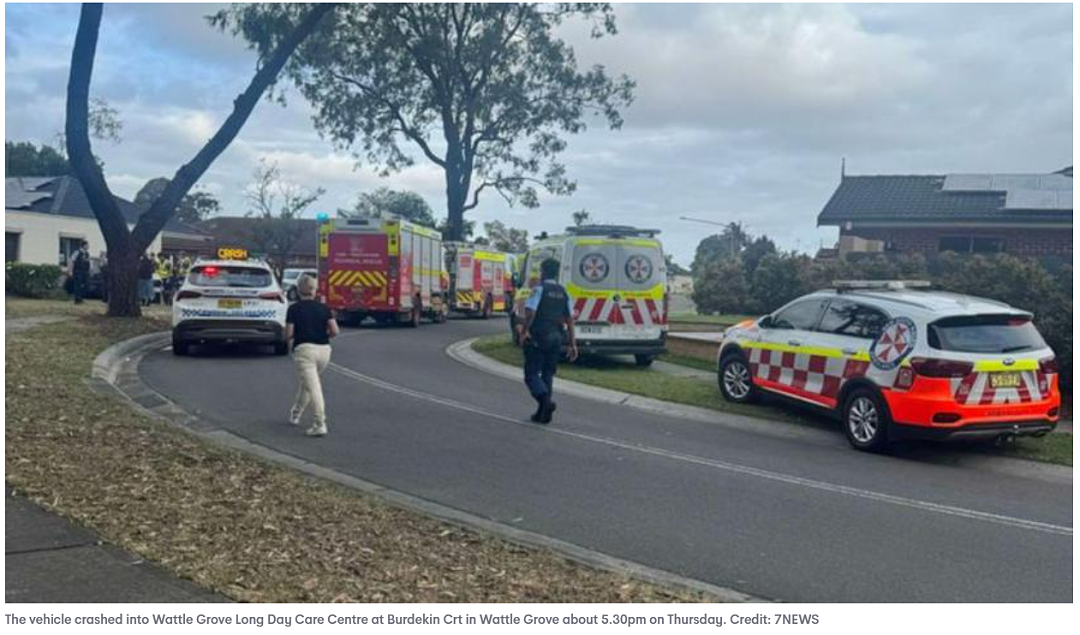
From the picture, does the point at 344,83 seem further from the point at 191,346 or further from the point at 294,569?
the point at 294,569

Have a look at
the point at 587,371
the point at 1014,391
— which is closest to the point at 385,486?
the point at 1014,391

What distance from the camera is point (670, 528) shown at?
6.83 metres

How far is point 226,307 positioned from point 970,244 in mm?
18270

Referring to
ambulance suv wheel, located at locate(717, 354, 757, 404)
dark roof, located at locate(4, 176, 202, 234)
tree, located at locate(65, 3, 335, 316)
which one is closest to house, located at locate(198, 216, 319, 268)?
dark roof, located at locate(4, 176, 202, 234)

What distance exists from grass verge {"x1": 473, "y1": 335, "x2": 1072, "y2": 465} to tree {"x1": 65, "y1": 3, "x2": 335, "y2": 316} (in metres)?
7.50

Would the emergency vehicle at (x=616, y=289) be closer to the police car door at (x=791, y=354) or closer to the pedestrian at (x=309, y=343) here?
the police car door at (x=791, y=354)

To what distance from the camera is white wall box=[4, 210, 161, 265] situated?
38281mm

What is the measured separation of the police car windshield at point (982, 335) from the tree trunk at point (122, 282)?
55.3 feet

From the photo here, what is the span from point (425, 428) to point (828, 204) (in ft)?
64.1

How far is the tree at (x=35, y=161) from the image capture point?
7200 cm

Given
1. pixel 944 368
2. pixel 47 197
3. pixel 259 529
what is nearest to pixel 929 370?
pixel 944 368

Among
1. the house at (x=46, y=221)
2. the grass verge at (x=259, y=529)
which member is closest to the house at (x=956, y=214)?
the grass verge at (x=259, y=529)

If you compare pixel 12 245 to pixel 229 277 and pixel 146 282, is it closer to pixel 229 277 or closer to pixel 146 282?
pixel 146 282

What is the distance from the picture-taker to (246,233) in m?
61.5
